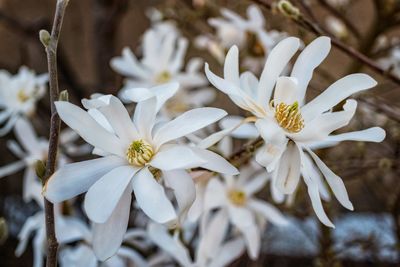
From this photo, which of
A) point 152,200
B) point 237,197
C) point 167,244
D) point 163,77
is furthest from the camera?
point 163,77

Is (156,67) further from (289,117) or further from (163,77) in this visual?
(289,117)

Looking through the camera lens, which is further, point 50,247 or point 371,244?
point 371,244

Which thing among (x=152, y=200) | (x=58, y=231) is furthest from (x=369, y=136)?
(x=58, y=231)

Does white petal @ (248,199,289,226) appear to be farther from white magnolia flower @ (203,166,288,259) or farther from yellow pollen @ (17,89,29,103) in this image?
yellow pollen @ (17,89,29,103)

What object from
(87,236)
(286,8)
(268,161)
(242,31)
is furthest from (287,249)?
(268,161)

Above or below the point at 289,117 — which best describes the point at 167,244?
below

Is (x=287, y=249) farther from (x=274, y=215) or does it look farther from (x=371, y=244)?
(x=274, y=215)
